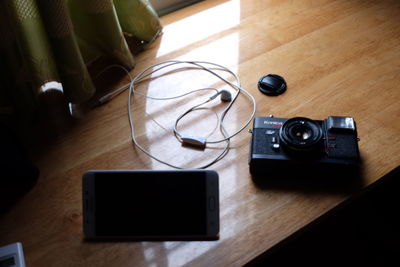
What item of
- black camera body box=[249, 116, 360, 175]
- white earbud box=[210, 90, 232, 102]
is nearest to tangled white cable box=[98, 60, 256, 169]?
white earbud box=[210, 90, 232, 102]

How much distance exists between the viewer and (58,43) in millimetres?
909

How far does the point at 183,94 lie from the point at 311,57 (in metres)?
0.36

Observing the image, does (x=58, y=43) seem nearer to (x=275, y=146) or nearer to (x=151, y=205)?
(x=151, y=205)

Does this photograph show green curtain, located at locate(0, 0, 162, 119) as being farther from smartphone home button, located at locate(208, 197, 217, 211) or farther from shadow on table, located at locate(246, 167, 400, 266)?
shadow on table, located at locate(246, 167, 400, 266)

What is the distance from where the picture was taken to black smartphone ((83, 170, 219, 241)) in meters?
0.80

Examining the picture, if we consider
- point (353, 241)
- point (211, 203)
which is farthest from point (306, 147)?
point (353, 241)

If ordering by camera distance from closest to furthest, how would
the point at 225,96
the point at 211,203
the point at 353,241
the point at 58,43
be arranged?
the point at 211,203
the point at 58,43
the point at 225,96
the point at 353,241

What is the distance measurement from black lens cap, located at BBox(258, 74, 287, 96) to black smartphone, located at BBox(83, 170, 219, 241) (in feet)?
1.08

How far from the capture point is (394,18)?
4.04 ft

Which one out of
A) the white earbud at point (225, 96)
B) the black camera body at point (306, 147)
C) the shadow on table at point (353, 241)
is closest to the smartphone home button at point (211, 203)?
the black camera body at point (306, 147)

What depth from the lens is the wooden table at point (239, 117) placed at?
806 millimetres

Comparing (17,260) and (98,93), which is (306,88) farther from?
(17,260)

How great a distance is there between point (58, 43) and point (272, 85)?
50 centimetres

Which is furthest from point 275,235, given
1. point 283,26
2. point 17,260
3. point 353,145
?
point 283,26
